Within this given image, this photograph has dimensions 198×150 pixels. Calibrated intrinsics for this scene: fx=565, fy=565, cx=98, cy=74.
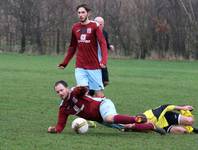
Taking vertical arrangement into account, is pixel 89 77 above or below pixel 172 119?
above

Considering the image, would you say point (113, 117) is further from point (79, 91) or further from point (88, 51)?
point (88, 51)

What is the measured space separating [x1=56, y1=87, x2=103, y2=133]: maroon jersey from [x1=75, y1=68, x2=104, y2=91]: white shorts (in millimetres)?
1135

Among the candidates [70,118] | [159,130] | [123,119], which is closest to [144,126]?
[159,130]

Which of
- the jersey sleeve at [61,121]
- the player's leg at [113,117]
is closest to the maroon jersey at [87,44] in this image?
the player's leg at [113,117]

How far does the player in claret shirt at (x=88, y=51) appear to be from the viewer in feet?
28.6

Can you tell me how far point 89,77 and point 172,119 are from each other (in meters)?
1.57

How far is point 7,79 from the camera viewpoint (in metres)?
17.9

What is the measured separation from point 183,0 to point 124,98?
94.2ft

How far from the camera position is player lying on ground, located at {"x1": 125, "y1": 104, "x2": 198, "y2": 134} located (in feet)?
26.4

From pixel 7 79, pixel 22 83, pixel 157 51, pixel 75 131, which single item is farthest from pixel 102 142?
pixel 157 51

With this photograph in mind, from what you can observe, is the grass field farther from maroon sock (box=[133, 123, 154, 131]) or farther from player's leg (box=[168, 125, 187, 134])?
player's leg (box=[168, 125, 187, 134])

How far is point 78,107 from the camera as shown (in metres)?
7.72

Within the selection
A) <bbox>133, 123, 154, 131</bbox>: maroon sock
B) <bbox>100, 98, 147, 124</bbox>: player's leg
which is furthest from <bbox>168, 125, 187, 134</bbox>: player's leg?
<bbox>100, 98, 147, 124</bbox>: player's leg

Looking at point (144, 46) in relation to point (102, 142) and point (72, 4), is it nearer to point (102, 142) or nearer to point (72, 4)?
point (72, 4)
